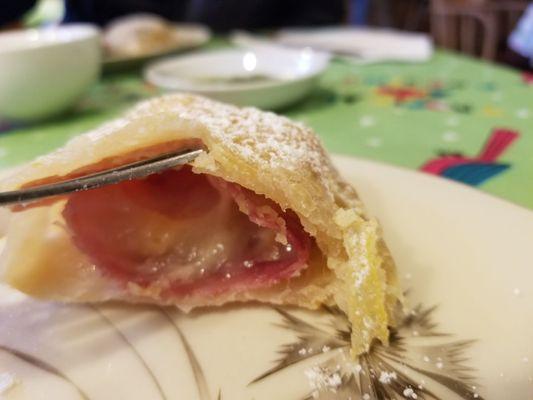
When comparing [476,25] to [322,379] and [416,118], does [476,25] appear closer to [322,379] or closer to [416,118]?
[416,118]

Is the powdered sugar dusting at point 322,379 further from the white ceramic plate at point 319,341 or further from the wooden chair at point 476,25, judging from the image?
the wooden chair at point 476,25

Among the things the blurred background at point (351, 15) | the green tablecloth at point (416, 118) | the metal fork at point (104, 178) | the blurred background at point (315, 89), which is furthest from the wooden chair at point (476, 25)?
the metal fork at point (104, 178)

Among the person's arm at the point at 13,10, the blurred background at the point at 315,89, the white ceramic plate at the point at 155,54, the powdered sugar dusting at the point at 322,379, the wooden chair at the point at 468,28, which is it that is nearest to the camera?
the powdered sugar dusting at the point at 322,379

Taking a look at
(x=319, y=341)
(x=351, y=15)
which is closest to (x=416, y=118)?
(x=319, y=341)

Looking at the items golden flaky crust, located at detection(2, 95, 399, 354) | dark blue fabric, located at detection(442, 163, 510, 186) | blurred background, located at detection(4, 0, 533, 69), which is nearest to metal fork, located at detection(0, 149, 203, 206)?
golden flaky crust, located at detection(2, 95, 399, 354)

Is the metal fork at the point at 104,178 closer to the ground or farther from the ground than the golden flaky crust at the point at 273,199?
farther from the ground

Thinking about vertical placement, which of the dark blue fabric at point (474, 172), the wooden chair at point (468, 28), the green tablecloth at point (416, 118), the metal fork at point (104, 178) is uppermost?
the metal fork at point (104, 178)

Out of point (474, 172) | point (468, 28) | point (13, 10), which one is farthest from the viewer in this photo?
point (468, 28)
